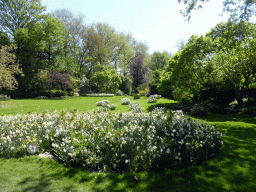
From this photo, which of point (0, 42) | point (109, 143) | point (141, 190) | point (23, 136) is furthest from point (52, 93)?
point (141, 190)

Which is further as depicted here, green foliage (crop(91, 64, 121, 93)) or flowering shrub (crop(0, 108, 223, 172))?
green foliage (crop(91, 64, 121, 93))

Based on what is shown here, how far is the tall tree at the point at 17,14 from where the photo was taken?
82.7 ft

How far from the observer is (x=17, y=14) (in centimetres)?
2598

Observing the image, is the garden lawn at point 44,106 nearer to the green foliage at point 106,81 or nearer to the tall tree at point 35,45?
the tall tree at point 35,45

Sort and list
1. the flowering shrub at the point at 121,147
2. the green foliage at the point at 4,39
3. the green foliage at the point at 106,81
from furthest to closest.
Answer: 1. the green foliage at the point at 106,81
2. the green foliage at the point at 4,39
3. the flowering shrub at the point at 121,147

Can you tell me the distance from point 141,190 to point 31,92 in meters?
24.4

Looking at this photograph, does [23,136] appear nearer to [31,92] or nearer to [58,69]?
[31,92]

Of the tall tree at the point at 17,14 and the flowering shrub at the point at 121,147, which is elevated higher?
the tall tree at the point at 17,14

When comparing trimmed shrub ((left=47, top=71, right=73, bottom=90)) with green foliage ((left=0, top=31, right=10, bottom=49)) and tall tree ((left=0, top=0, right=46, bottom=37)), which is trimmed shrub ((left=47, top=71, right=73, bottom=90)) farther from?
tall tree ((left=0, top=0, right=46, bottom=37))

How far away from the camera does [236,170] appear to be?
146 inches

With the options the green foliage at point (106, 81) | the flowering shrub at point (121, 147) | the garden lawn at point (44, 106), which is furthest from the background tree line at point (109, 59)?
the flowering shrub at point (121, 147)

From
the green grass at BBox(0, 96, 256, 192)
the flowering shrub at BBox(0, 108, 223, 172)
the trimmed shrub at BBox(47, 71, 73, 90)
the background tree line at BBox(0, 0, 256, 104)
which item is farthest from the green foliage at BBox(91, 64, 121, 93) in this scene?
the green grass at BBox(0, 96, 256, 192)

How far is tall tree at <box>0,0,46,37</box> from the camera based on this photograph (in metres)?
25.2

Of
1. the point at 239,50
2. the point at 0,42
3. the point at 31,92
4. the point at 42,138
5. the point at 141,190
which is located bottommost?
the point at 141,190
